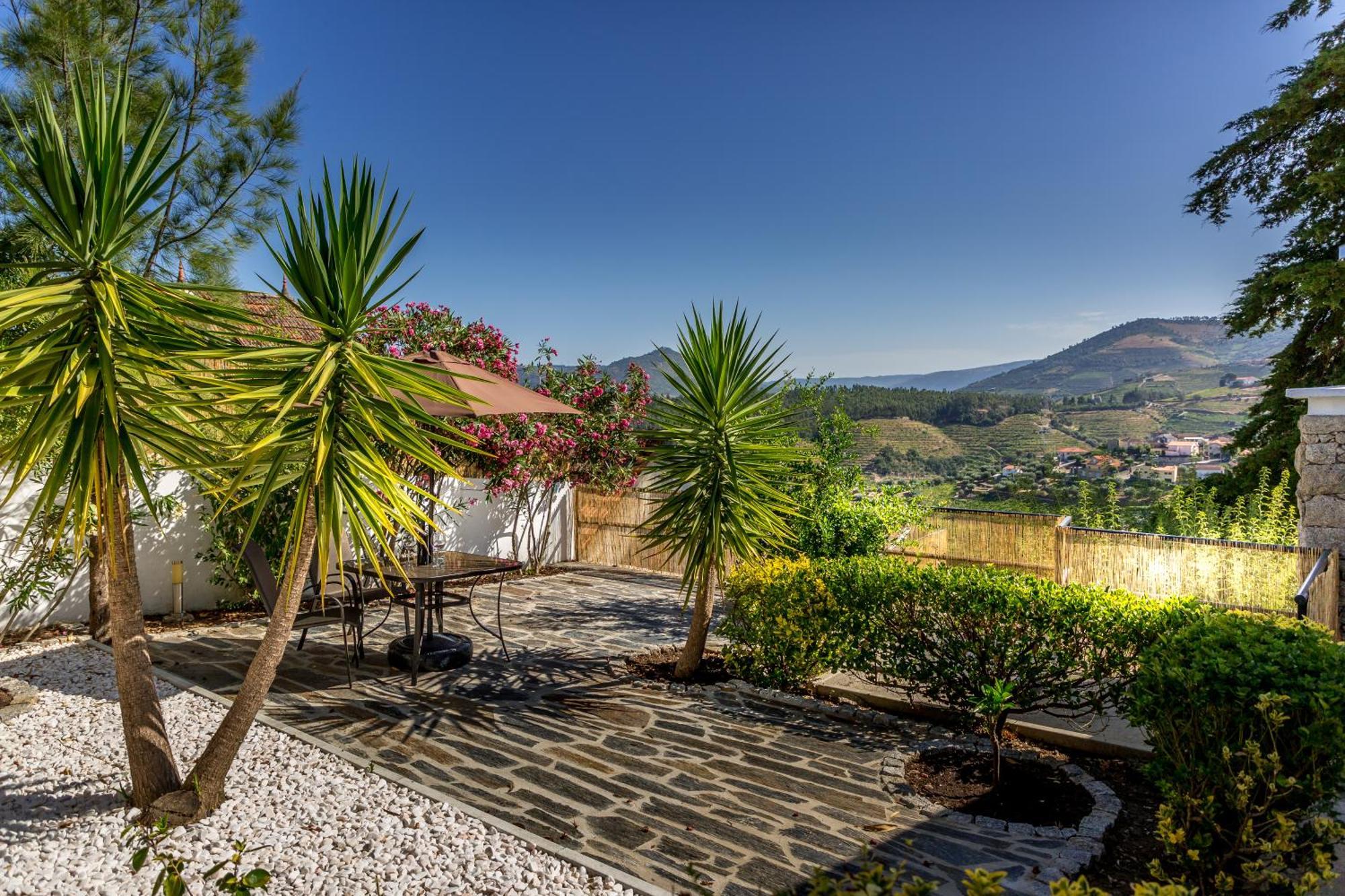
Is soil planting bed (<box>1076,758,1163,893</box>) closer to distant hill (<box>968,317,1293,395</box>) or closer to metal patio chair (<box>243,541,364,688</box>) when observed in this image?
metal patio chair (<box>243,541,364,688</box>)

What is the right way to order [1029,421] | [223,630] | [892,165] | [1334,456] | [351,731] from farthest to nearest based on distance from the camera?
1. [1029,421]
2. [892,165]
3. [223,630]
4. [1334,456]
5. [351,731]

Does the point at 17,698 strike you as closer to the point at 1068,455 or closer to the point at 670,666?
the point at 670,666

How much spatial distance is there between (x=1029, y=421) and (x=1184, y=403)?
7797mm

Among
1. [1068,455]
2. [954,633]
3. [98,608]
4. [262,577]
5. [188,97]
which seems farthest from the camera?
[1068,455]

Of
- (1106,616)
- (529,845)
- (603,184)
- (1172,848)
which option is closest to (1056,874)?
(1172,848)

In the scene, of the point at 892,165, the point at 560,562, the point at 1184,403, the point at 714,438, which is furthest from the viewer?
the point at 1184,403

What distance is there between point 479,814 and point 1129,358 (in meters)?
47.1

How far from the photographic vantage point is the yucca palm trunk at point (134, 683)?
311 centimetres

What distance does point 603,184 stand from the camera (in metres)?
22.5

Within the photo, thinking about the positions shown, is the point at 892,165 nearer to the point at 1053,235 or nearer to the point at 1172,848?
the point at 1053,235

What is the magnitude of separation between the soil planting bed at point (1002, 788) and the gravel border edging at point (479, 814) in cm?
162

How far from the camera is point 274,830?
317cm

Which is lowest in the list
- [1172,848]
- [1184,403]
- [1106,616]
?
[1172,848]

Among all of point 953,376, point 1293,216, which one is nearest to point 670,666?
point 1293,216
